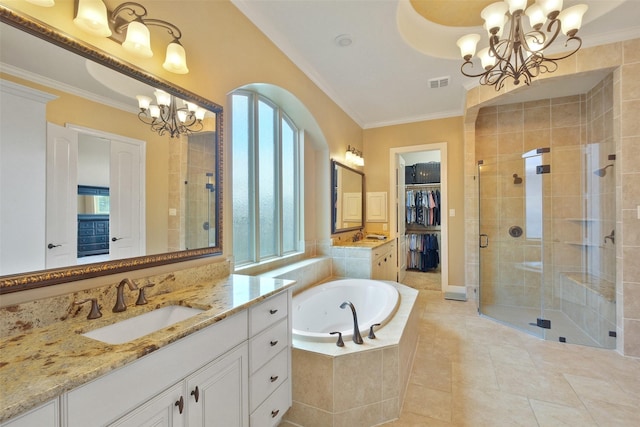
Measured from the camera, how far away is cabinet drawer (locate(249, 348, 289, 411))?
1298 millimetres

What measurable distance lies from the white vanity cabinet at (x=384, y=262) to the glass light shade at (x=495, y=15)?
2.33 metres

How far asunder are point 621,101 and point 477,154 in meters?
1.61

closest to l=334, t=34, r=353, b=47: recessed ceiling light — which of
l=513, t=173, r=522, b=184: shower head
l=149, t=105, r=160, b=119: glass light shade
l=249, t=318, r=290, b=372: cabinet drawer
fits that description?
l=149, t=105, r=160, b=119: glass light shade

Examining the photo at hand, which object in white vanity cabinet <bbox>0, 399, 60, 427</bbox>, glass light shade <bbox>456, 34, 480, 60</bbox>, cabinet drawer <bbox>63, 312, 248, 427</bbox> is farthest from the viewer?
glass light shade <bbox>456, 34, 480, 60</bbox>

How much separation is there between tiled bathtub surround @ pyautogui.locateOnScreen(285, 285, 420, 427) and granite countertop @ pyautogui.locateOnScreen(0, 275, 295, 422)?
663 millimetres

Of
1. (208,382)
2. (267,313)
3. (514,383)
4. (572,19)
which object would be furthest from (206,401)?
(572,19)

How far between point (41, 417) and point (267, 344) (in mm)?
890

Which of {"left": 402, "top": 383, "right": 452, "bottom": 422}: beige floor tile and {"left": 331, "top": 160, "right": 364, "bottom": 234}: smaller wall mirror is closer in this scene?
{"left": 402, "top": 383, "right": 452, "bottom": 422}: beige floor tile

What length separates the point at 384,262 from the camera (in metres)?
3.79

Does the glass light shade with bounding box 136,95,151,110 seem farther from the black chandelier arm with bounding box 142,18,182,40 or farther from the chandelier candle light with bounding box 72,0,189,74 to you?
the black chandelier arm with bounding box 142,18,182,40

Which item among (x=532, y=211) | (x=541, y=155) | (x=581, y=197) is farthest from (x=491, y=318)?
(x=541, y=155)

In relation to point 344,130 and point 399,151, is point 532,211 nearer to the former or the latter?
point 399,151

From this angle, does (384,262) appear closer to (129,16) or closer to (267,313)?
(267,313)

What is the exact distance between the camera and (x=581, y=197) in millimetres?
3057
